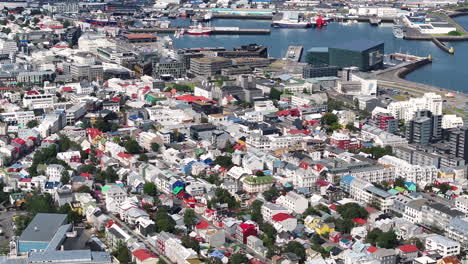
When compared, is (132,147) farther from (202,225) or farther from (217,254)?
(217,254)

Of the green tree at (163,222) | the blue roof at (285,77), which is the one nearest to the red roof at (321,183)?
the green tree at (163,222)

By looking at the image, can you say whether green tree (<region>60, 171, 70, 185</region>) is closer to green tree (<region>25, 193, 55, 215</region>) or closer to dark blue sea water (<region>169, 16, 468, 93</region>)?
green tree (<region>25, 193, 55, 215</region>)

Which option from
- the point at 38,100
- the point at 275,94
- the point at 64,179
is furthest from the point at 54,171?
the point at 275,94

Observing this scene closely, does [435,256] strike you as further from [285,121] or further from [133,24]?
[133,24]

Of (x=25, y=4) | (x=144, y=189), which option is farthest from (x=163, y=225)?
(x=25, y=4)

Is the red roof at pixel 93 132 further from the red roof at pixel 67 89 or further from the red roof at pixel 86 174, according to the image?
the red roof at pixel 67 89

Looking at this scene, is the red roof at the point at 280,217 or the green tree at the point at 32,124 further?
the green tree at the point at 32,124
